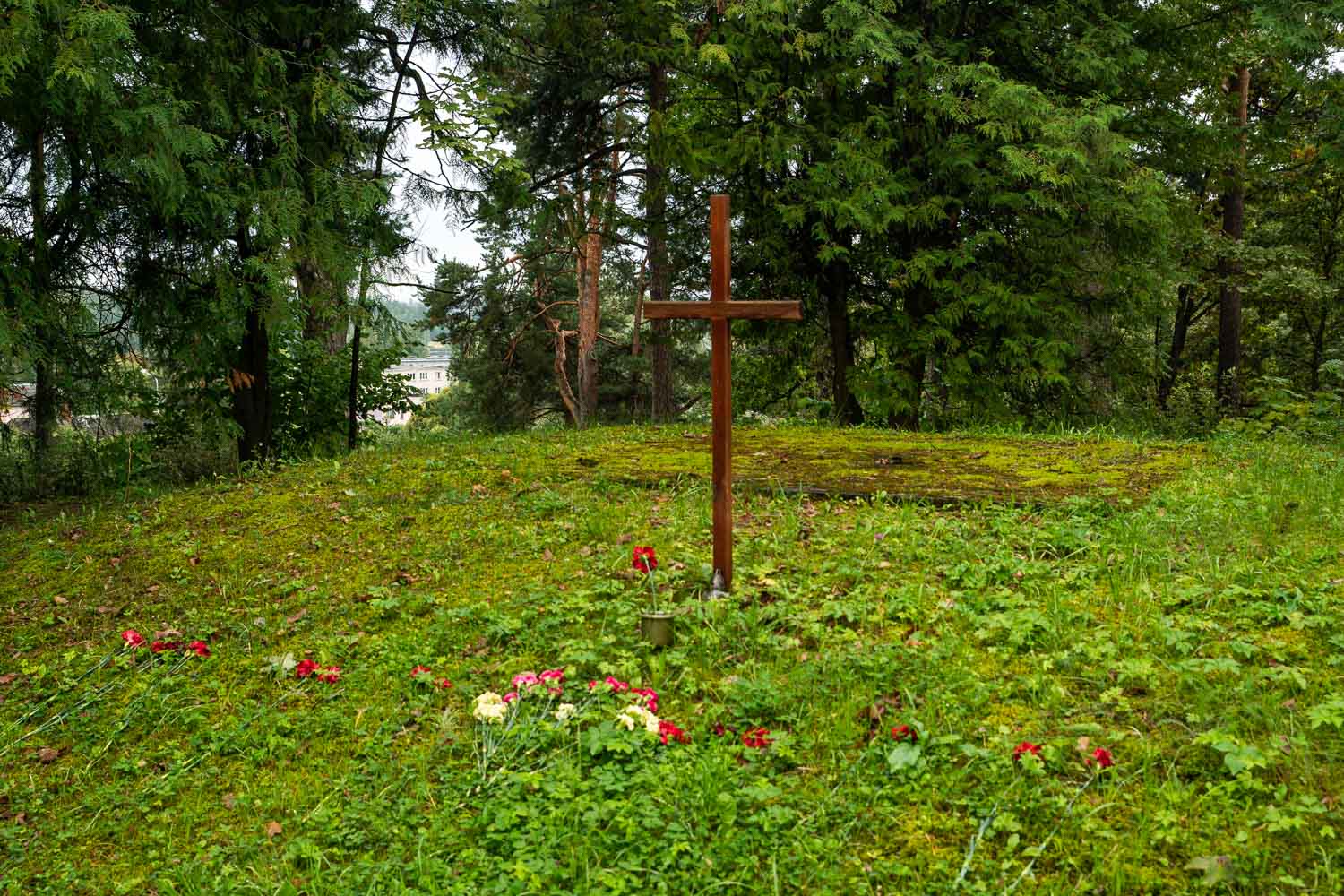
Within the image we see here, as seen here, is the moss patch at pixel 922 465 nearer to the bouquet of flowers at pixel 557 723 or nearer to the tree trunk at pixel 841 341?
the tree trunk at pixel 841 341

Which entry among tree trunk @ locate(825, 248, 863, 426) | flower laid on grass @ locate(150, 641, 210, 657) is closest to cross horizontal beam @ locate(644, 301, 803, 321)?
flower laid on grass @ locate(150, 641, 210, 657)

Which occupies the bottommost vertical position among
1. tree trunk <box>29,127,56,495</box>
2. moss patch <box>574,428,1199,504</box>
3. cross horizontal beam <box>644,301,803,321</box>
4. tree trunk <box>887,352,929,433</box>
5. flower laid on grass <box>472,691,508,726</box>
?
flower laid on grass <box>472,691,508,726</box>

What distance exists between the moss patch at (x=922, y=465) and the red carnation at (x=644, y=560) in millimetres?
1813

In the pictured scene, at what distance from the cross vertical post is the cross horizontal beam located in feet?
0.12

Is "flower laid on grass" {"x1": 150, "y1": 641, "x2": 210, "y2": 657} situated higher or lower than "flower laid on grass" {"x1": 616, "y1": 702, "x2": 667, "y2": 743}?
lower

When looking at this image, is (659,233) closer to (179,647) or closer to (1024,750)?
(179,647)

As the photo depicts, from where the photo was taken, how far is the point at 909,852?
266 cm

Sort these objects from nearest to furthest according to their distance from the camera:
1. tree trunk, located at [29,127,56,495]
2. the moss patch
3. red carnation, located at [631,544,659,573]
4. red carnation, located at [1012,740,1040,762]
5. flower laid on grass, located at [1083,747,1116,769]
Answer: flower laid on grass, located at [1083,747,1116,769] < red carnation, located at [1012,740,1040,762] < red carnation, located at [631,544,659,573] < the moss patch < tree trunk, located at [29,127,56,495]

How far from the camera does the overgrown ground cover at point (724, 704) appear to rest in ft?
8.78

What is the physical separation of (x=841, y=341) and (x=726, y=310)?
714 centimetres

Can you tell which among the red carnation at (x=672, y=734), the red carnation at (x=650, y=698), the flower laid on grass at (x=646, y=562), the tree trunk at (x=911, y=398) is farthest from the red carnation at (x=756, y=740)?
the tree trunk at (x=911, y=398)

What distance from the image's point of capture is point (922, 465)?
23.1ft

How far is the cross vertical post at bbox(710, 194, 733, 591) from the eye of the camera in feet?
Answer: 14.0

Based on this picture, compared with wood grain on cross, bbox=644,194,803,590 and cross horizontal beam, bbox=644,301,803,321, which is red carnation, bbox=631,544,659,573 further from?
cross horizontal beam, bbox=644,301,803,321
